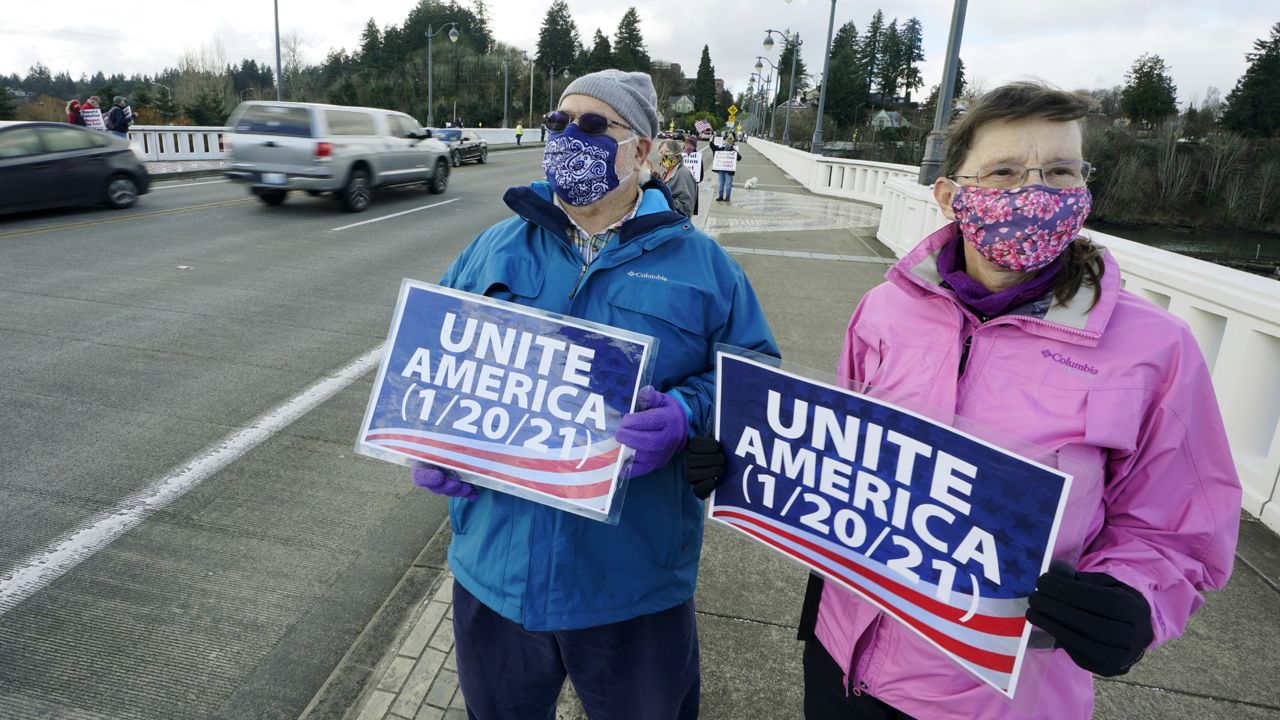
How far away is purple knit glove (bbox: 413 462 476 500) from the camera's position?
1.97m

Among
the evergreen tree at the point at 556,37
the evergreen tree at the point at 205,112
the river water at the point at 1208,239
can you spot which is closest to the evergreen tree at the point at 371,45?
the evergreen tree at the point at 556,37

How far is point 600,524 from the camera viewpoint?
6.53ft

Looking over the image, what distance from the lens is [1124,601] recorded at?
134 centimetres

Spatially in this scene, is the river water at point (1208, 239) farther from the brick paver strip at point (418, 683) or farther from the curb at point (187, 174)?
the brick paver strip at point (418, 683)

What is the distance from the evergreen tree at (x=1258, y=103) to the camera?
6825 cm

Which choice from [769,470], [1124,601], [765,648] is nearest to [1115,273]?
[1124,601]

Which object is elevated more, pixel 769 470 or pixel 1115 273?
pixel 1115 273

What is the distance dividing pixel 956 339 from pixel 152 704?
2961 mm

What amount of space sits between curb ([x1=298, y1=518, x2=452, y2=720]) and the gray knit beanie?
2184 mm

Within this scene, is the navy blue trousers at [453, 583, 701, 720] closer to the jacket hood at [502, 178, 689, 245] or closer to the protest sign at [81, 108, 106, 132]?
the jacket hood at [502, 178, 689, 245]

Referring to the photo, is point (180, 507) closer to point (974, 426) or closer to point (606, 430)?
point (606, 430)

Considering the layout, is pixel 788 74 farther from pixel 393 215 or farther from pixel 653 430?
pixel 653 430

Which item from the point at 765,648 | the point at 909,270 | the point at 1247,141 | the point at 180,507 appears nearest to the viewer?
the point at 909,270

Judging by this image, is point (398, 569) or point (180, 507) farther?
point (180, 507)
